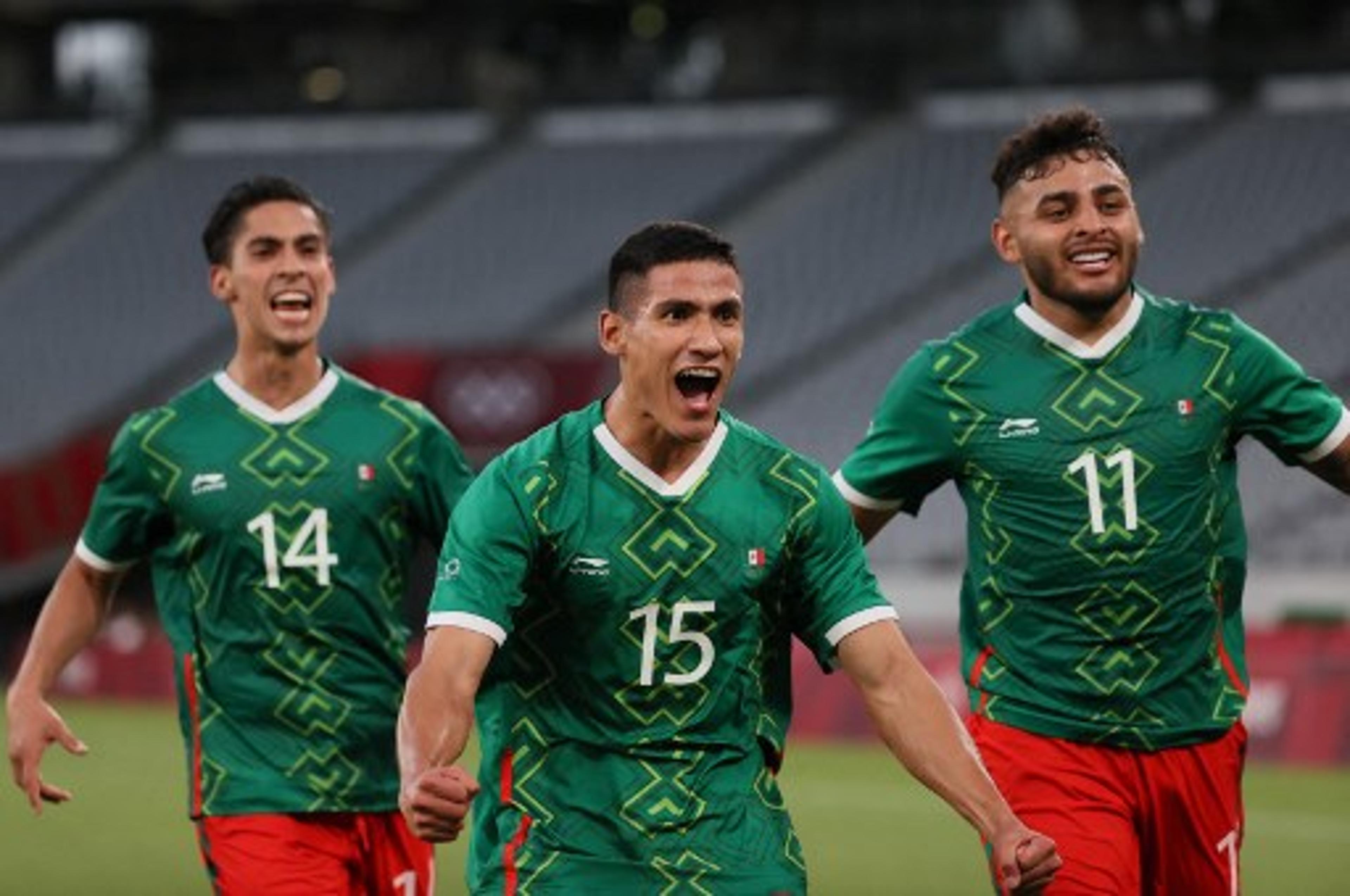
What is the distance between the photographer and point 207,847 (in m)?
6.67

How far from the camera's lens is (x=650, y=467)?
536cm

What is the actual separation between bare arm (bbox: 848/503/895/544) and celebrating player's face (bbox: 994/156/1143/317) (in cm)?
71

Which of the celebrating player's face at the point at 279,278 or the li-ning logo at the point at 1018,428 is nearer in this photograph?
the li-ning logo at the point at 1018,428

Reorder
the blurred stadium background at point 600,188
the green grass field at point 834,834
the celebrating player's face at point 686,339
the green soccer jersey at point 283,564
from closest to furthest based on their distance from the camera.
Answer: the celebrating player's face at point 686,339
the green soccer jersey at point 283,564
the green grass field at point 834,834
the blurred stadium background at point 600,188

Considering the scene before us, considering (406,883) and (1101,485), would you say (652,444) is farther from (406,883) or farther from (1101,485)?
(406,883)

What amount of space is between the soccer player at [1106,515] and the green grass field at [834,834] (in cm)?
560

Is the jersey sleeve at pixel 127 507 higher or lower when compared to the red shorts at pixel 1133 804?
higher

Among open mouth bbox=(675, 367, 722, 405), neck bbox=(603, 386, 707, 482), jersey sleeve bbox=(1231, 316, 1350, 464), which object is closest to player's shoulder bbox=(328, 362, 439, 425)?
neck bbox=(603, 386, 707, 482)

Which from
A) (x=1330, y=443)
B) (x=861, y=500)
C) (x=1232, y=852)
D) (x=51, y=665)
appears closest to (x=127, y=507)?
(x=51, y=665)

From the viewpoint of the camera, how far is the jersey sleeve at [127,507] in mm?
6883

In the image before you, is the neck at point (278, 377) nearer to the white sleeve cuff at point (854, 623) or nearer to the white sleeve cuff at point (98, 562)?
the white sleeve cuff at point (98, 562)

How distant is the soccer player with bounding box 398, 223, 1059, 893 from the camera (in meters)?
5.17

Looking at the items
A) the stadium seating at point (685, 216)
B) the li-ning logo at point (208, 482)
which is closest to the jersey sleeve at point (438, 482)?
the li-ning logo at point (208, 482)

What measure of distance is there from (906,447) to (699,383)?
4.50ft
